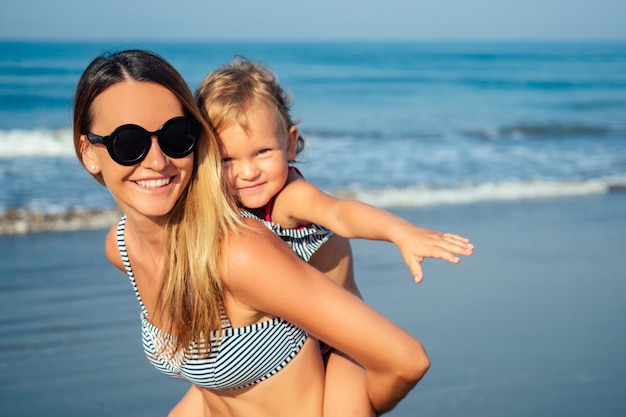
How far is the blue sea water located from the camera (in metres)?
9.89

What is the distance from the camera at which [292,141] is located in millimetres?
3594

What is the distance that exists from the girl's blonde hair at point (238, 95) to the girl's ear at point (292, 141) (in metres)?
0.04

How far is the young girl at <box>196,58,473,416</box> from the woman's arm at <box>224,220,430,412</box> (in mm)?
490

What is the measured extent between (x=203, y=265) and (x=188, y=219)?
178mm

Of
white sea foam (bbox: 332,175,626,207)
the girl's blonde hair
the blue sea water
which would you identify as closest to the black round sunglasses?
the blue sea water

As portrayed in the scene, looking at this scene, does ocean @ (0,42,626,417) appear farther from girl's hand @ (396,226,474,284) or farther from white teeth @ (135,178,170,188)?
girl's hand @ (396,226,474,284)

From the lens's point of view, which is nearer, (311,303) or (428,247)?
(311,303)

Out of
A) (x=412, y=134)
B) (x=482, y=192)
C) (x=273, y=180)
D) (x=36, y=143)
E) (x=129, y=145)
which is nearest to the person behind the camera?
(x=129, y=145)

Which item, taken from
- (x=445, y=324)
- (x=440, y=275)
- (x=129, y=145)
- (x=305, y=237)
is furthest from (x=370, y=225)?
(x=440, y=275)

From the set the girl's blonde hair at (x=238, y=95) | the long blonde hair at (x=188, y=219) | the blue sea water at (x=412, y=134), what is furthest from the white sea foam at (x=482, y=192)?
the long blonde hair at (x=188, y=219)

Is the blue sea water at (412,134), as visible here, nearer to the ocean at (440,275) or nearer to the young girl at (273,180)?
the ocean at (440,275)

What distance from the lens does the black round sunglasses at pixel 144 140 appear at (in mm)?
2229

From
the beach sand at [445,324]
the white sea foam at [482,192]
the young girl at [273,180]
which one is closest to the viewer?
the young girl at [273,180]

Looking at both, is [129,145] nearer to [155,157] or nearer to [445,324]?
[155,157]
